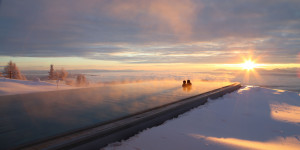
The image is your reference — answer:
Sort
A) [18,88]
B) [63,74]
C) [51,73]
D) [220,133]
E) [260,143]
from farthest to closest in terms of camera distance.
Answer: [63,74] < [51,73] < [18,88] < [220,133] < [260,143]

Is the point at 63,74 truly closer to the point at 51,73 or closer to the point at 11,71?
the point at 51,73

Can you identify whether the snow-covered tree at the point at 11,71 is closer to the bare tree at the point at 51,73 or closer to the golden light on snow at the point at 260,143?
the bare tree at the point at 51,73

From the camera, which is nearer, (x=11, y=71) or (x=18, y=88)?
(x=18, y=88)

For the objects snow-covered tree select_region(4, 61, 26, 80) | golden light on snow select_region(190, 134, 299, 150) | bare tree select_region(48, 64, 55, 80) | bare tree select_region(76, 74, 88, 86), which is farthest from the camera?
bare tree select_region(76, 74, 88, 86)

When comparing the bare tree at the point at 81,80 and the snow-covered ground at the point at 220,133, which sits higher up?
the snow-covered ground at the point at 220,133

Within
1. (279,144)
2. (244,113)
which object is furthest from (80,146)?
(244,113)

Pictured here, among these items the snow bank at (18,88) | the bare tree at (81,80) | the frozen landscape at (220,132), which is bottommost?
the bare tree at (81,80)

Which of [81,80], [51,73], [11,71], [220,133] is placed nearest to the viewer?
[220,133]

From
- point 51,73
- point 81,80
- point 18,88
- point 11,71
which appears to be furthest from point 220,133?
point 81,80

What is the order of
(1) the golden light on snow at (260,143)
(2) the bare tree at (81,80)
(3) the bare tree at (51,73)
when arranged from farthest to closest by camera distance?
(2) the bare tree at (81,80)
(3) the bare tree at (51,73)
(1) the golden light on snow at (260,143)

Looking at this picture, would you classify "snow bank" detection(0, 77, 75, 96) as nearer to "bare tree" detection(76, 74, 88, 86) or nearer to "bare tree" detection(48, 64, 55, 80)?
"bare tree" detection(48, 64, 55, 80)

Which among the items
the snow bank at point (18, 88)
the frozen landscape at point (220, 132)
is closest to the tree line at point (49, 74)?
the snow bank at point (18, 88)

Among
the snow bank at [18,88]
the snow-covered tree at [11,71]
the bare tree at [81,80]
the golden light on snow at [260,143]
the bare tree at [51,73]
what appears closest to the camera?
the golden light on snow at [260,143]

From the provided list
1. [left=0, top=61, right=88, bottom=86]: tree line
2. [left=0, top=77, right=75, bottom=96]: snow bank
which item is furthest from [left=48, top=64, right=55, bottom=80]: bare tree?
[left=0, top=77, right=75, bottom=96]: snow bank
